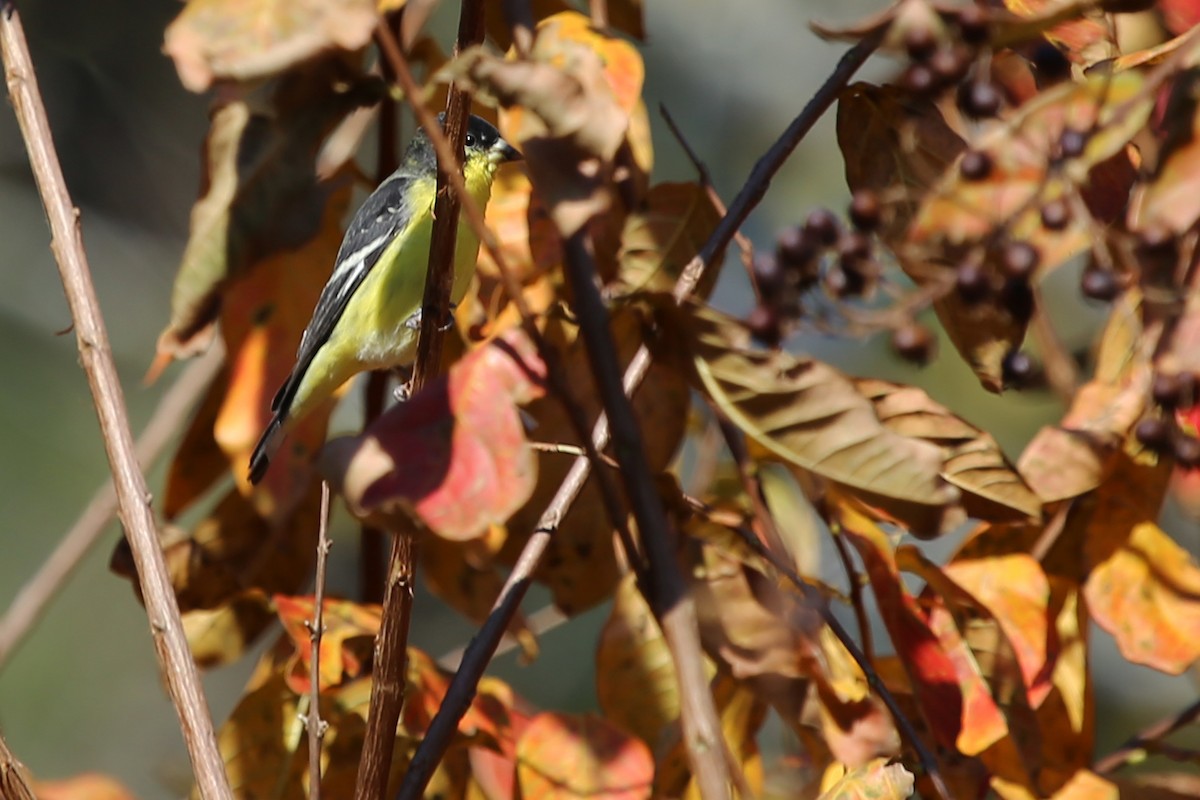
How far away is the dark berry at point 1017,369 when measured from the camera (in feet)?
5.83

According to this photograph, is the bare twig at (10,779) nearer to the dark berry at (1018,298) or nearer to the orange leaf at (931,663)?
the orange leaf at (931,663)

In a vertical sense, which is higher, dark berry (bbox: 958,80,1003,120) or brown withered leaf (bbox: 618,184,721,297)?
dark berry (bbox: 958,80,1003,120)

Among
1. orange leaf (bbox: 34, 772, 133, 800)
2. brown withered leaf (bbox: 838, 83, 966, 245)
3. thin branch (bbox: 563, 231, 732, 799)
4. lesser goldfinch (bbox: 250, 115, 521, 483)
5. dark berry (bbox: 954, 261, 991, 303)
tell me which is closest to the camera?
thin branch (bbox: 563, 231, 732, 799)

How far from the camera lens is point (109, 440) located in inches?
58.5

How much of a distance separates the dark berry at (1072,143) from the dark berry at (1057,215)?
0.53 ft

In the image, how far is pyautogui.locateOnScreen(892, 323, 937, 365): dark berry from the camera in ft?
6.52

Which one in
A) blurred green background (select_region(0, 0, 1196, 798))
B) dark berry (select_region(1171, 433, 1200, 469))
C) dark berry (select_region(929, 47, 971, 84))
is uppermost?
dark berry (select_region(929, 47, 971, 84))

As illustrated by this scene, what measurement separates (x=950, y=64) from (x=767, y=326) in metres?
0.41

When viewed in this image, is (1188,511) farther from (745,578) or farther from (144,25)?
(144,25)

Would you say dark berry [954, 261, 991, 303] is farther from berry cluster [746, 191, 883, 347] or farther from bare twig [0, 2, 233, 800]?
bare twig [0, 2, 233, 800]

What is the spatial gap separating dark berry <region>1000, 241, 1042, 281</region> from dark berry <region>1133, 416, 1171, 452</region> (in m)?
0.34

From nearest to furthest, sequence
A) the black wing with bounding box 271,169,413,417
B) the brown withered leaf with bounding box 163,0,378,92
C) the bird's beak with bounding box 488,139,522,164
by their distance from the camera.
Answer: the brown withered leaf with bounding box 163,0,378,92 < the bird's beak with bounding box 488,139,522,164 < the black wing with bounding box 271,169,413,417

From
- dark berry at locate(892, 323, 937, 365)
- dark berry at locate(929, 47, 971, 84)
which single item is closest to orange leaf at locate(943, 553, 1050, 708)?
dark berry at locate(892, 323, 937, 365)

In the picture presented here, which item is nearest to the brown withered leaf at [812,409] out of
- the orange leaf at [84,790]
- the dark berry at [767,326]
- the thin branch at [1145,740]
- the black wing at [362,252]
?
the dark berry at [767,326]
